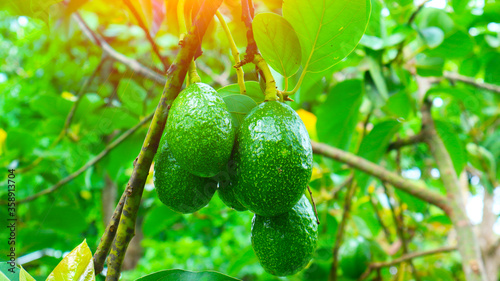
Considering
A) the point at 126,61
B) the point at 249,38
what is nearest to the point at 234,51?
the point at 249,38

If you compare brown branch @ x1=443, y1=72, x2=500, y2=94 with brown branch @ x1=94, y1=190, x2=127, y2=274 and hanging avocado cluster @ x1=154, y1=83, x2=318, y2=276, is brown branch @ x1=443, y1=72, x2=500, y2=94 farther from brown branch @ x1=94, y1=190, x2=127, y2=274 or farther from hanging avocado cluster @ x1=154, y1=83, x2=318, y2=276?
brown branch @ x1=94, y1=190, x2=127, y2=274

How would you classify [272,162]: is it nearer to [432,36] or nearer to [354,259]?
[432,36]

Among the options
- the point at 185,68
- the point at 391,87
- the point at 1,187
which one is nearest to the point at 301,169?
the point at 185,68

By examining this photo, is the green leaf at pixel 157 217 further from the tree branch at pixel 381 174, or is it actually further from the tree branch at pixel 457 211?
the tree branch at pixel 457 211

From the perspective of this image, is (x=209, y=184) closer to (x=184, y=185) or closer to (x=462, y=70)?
(x=184, y=185)

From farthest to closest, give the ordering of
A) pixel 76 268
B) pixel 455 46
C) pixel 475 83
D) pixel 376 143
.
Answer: pixel 475 83, pixel 376 143, pixel 455 46, pixel 76 268
